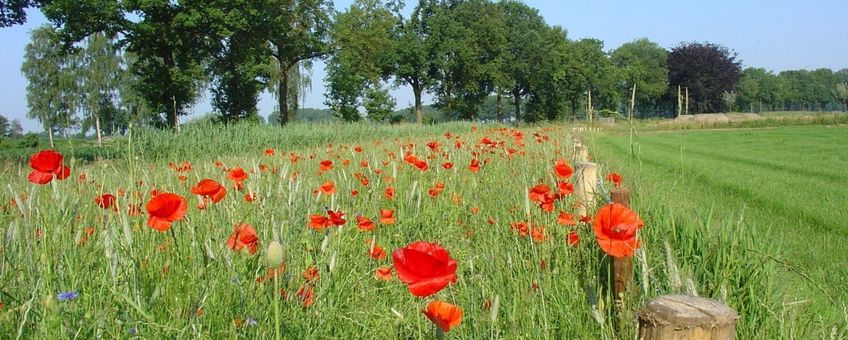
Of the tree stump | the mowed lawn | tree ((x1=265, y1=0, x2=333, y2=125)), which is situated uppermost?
tree ((x1=265, y1=0, x2=333, y2=125))

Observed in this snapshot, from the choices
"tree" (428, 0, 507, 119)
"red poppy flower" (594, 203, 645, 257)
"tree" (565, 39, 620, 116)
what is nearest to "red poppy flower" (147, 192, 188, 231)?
"red poppy flower" (594, 203, 645, 257)

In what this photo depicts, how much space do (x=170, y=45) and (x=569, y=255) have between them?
2327 cm

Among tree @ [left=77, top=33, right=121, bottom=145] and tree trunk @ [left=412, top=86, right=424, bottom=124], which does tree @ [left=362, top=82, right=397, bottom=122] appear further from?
tree @ [left=77, top=33, right=121, bottom=145]

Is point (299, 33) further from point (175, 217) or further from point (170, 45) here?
point (175, 217)

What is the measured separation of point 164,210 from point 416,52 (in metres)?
42.2

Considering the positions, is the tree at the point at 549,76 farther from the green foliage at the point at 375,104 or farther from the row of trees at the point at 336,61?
the green foliage at the point at 375,104

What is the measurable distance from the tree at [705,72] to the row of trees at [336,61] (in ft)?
0.45

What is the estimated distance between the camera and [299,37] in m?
30.6

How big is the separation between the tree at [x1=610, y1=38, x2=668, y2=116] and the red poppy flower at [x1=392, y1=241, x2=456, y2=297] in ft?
223

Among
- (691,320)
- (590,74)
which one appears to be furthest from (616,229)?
(590,74)

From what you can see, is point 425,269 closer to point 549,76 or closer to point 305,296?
point 305,296

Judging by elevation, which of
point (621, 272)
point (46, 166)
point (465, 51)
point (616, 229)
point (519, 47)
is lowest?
point (621, 272)

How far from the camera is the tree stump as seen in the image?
1170mm

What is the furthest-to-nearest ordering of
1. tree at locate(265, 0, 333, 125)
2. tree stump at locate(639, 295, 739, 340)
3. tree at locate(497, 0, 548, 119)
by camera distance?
tree at locate(497, 0, 548, 119)
tree at locate(265, 0, 333, 125)
tree stump at locate(639, 295, 739, 340)
